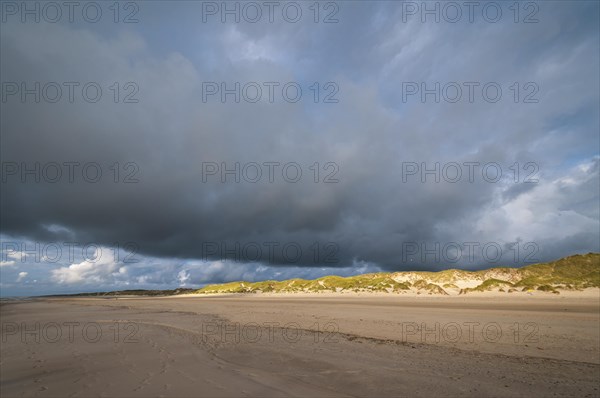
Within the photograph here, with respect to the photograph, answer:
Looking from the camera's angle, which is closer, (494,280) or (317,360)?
(317,360)

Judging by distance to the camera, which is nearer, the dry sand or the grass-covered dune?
the dry sand

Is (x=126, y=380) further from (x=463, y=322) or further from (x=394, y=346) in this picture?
(x=463, y=322)

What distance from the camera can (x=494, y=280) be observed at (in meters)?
39.5

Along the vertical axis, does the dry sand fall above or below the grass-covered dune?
above

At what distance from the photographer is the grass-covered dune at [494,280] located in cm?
3444

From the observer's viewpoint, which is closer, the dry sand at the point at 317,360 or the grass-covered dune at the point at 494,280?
the dry sand at the point at 317,360

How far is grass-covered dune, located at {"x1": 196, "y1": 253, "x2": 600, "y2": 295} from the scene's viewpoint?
34438 millimetres

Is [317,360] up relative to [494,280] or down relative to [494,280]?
up

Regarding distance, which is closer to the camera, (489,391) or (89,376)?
(489,391)

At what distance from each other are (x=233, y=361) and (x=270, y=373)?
1.83m

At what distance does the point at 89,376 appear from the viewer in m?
8.28

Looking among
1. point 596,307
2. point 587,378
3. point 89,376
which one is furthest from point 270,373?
point 596,307

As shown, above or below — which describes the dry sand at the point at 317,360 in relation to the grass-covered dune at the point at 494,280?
above

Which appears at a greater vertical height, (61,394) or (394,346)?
(61,394)
